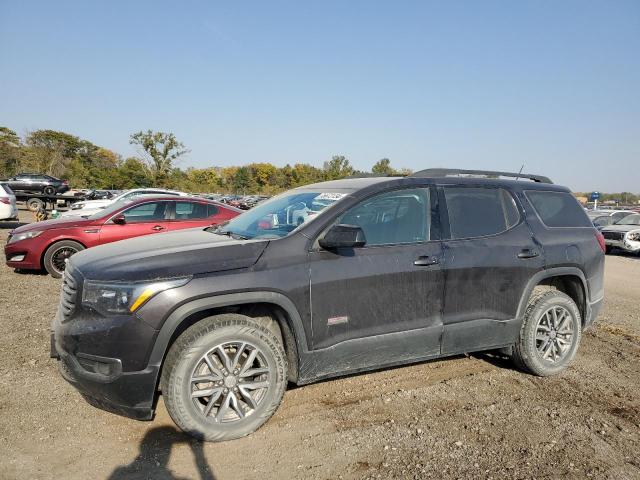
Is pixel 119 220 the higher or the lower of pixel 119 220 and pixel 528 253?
the lower

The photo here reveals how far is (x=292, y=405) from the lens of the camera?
351cm

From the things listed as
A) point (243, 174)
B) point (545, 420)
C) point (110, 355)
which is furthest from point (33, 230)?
point (243, 174)

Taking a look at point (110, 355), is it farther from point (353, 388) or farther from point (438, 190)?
point (438, 190)

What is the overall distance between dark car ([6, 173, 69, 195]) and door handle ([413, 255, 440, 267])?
88.6ft

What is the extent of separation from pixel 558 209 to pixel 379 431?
2.89m

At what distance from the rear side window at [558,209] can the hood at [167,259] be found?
2.77 metres

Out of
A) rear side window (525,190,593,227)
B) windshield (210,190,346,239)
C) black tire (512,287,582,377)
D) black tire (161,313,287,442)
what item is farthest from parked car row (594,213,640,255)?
black tire (161,313,287,442)

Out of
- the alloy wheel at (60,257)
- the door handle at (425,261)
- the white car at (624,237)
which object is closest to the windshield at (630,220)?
the white car at (624,237)

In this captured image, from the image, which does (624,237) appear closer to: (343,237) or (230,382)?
(343,237)

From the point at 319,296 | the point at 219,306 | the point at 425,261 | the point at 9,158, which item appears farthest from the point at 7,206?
the point at 9,158

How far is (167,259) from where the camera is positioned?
2908 millimetres

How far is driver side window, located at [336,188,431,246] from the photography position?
348 centimetres

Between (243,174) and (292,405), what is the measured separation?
84.6 m

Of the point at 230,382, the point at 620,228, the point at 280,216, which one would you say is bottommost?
the point at 230,382
